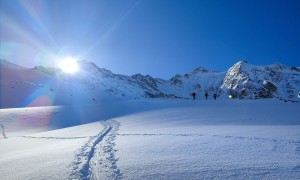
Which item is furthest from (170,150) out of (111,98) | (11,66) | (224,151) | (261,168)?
(11,66)

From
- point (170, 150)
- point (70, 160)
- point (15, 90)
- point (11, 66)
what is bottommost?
point (70, 160)

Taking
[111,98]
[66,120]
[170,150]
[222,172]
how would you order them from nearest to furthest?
[222,172] < [170,150] < [66,120] < [111,98]

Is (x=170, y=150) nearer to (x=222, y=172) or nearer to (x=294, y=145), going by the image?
(x=222, y=172)

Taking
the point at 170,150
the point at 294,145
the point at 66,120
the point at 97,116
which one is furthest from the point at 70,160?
the point at 97,116

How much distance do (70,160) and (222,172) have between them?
5.02 metres

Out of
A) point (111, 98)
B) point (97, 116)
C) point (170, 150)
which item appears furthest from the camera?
point (111, 98)

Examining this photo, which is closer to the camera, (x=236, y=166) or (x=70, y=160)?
(x=236, y=166)

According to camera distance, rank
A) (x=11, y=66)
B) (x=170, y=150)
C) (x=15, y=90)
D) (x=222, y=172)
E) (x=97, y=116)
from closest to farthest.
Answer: (x=222, y=172) → (x=170, y=150) → (x=97, y=116) → (x=15, y=90) → (x=11, y=66)

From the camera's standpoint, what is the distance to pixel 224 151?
7902 mm

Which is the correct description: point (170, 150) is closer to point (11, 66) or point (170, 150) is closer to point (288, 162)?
point (288, 162)

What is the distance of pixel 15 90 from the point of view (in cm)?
5484

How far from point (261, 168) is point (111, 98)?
228 ft

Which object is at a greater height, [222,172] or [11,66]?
[11,66]

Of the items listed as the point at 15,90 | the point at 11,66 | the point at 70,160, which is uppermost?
the point at 11,66
